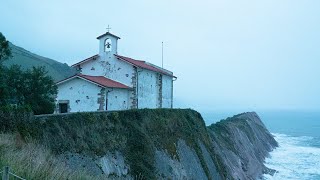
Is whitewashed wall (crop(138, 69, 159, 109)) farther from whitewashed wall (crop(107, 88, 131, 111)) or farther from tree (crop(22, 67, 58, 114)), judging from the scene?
tree (crop(22, 67, 58, 114))

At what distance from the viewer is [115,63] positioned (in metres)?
33.5

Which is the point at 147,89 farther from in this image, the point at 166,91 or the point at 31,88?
the point at 31,88

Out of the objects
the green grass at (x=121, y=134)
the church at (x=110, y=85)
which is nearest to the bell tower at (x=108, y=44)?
the church at (x=110, y=85)

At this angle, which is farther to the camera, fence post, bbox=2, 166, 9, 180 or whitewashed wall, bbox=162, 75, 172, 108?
whitewashed wall, bbox=162, 75, 172, 108

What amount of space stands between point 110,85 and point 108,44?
6.11m

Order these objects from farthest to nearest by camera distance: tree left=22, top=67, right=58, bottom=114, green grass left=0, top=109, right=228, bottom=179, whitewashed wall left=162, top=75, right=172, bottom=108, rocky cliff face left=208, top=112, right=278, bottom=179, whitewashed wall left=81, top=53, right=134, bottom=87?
1. rocky cliff face left=208, top=112, right=278, bottom=179
2. whitewashed wall left=162, top=75, right=172, bottom=108
3. whitewashed wall left=81, top=53, right=134, bottom=87
4. tree left=22, top=67, right=58, bottom=114
5. green grass left=0, top=109, right=228, bottom=179

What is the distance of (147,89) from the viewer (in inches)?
1359

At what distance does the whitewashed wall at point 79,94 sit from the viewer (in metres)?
28.5

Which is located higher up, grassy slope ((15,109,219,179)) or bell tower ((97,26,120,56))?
bell tower ((97,26,120,56))

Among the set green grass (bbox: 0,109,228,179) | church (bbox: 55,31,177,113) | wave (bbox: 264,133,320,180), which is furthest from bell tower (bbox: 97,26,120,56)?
wave (bbox: 264,133,320,180)

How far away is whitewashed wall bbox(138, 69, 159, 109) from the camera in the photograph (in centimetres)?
3330

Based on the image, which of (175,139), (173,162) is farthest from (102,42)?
(173,162)

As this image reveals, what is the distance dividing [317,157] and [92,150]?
186 feet

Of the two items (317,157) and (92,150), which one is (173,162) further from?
(317,157)
